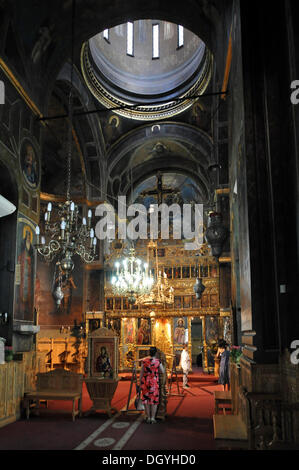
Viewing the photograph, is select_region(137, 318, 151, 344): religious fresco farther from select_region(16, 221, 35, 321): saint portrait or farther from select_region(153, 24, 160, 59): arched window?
select_region(153, 24, 160, 59): arched window

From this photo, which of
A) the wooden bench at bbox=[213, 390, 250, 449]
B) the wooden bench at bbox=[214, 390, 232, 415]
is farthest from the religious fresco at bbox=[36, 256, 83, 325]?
the wooden bench at bbox=[213, 390, 250, 449]

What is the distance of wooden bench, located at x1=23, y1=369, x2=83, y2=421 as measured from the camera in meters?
7.79

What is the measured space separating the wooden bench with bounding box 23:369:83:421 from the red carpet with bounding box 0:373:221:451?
11.8 inches

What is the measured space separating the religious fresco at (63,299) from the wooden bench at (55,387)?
21.4 ft

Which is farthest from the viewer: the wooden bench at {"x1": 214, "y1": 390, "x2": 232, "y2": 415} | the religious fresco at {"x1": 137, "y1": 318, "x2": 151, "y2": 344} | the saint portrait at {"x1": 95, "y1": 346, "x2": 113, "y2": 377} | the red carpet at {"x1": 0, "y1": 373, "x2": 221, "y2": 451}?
the religious fresco at {"x1": 137, "y1": 318, "x2": 151, "y2": 344}

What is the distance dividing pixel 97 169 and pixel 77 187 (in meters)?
1.11

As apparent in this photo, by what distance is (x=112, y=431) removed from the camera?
6.52 m

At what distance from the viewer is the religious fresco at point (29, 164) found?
9.27m

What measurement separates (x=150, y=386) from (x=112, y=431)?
1094 mm

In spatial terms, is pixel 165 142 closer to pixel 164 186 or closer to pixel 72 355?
pixel 164 186
